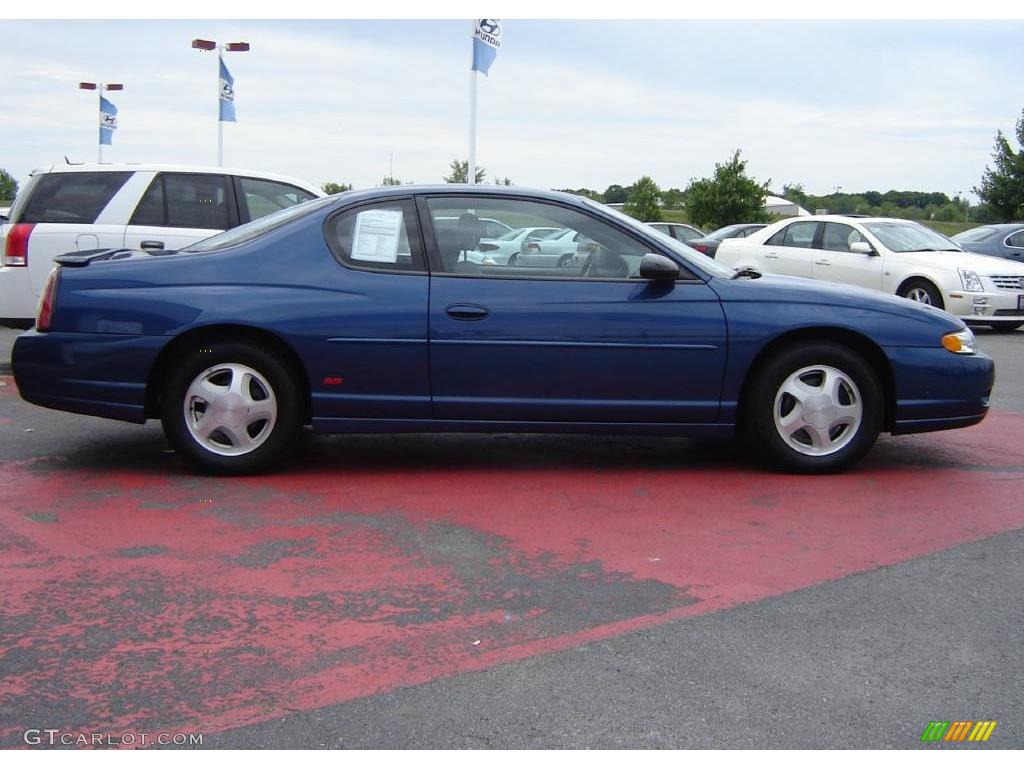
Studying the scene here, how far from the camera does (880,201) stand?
263 feet

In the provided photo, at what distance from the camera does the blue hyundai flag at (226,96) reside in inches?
1128

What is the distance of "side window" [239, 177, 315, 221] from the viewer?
1019cm

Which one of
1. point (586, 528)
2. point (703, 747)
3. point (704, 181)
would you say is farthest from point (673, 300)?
point (704, 181)

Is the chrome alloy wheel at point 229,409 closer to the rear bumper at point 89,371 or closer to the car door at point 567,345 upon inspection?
the rear bumper at point 89,371

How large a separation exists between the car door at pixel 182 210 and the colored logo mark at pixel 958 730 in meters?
7.77

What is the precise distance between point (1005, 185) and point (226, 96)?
26423mm

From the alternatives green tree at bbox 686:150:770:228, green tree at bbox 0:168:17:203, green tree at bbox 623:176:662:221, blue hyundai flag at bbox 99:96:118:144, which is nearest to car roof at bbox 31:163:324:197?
blue hyundai flag at bbox 99:96:118:144

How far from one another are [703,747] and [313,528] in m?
2.44

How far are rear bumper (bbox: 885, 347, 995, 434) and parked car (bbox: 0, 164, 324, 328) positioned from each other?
5.53 meters

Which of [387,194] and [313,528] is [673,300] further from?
Answer: [313,528]

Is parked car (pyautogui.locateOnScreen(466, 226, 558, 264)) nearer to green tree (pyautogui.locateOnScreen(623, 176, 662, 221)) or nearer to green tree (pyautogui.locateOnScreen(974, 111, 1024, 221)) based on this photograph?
green tree (pyautogui.locateOnScreen(974, 111, 1024, 221))

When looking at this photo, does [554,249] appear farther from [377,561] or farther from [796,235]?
[796,235]

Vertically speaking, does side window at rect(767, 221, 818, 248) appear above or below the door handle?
above

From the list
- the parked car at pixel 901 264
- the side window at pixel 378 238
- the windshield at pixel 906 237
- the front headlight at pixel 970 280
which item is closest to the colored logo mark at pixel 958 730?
the side window at pixel 378 238
